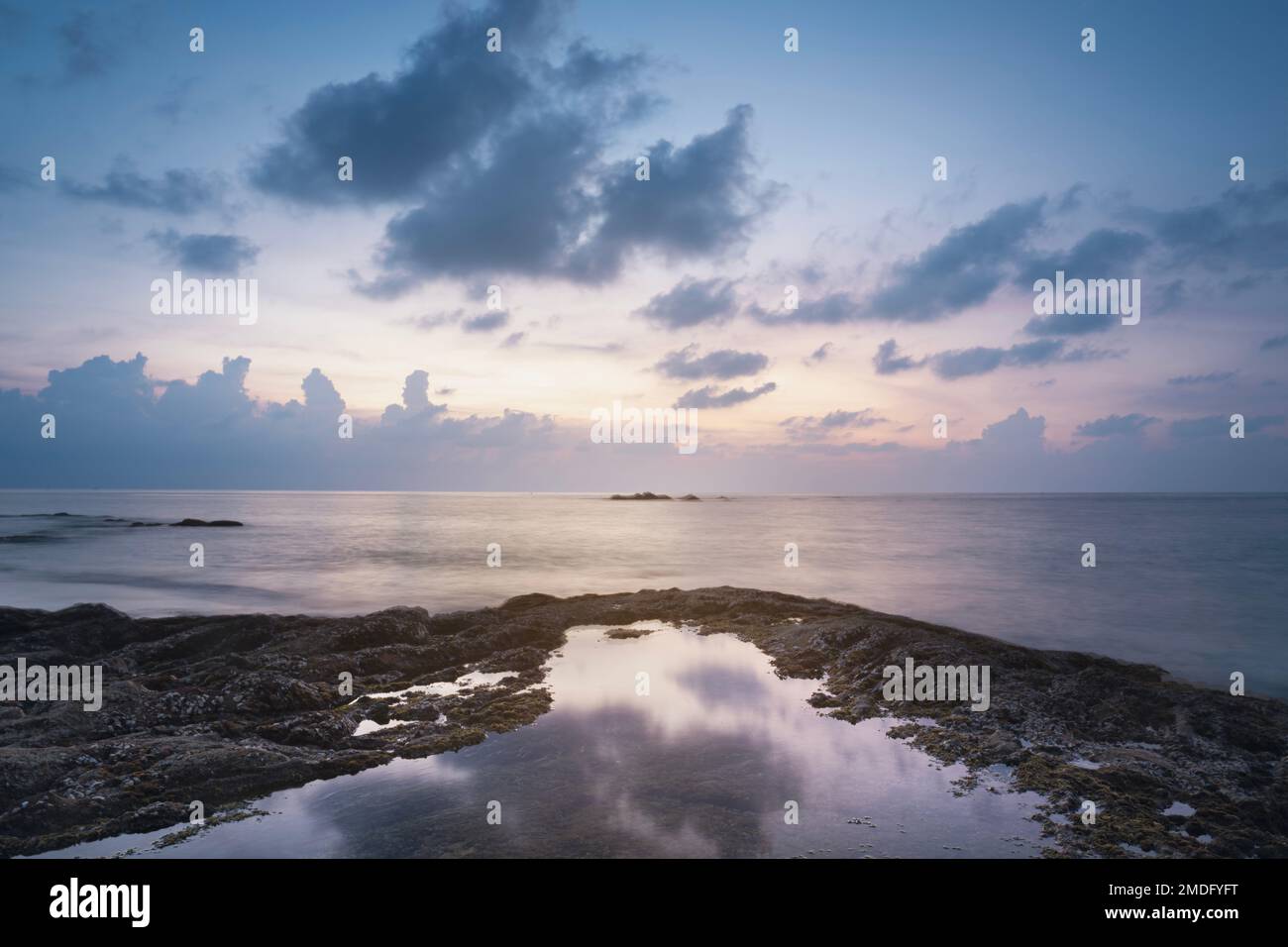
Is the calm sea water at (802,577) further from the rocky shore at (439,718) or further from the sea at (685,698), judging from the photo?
the rocky shore at (439,718)

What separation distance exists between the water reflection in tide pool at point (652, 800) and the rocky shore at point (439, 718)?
700mm

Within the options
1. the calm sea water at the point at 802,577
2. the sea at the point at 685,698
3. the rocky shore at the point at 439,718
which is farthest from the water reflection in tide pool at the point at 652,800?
the calm sea water at the point at 802,577

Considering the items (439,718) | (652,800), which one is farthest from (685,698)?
(439,718)

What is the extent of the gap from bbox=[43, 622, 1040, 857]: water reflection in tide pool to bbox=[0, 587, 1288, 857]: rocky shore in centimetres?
70

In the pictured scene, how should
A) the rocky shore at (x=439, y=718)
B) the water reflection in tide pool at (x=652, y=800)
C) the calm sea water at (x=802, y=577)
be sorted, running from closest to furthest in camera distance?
the water reflection in tide pool at (x=652, y=800) < the rocky shore at (x=439, y=718) < the calm sea water at (x=802, y=577)

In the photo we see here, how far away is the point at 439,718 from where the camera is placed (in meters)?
13.6

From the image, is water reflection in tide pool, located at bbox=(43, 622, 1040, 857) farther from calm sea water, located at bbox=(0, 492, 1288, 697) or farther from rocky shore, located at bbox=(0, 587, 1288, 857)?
calm sea water, located at bbox=(0, 492, 1288, 697)

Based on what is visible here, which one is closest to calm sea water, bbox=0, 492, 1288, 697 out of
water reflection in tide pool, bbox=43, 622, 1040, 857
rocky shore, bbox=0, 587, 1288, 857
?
rocky shore, bbox=0, 587, 1288, 857

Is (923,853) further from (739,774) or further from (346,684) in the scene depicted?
(346,684)

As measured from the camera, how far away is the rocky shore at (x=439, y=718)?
9242 millimetres

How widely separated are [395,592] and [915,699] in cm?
2984

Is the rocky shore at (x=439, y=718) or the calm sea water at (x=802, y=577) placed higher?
the rocky shore at (x=439, y=718)

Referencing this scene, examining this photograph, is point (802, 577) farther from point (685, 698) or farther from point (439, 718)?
point (439, 718)

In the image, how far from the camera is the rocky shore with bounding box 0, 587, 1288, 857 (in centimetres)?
924
